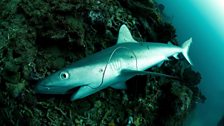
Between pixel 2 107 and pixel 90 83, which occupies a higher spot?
pixel 90 83

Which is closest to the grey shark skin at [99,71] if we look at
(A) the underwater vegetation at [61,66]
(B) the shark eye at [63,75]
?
(B) the shark eye at [63,75]

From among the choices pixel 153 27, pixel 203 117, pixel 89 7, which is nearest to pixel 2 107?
pixel 89 7

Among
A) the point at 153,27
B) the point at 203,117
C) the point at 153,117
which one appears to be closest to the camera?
the point at 153,117

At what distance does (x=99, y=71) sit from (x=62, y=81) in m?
0.45

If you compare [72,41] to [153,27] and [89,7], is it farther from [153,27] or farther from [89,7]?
[153,27]

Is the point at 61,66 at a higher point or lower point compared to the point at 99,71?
higher

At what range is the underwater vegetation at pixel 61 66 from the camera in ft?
12.6

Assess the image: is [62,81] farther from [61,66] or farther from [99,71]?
[61,66]

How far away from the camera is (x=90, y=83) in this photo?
9.36 feet

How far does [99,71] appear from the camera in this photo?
2895mm

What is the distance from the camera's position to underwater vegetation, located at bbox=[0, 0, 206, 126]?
3856mm

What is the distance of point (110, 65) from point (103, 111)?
73.4 inches

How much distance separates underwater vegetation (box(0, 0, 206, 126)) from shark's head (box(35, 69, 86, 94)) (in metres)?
1.19

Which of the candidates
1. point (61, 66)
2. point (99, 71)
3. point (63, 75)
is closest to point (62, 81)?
point (63, 75)
